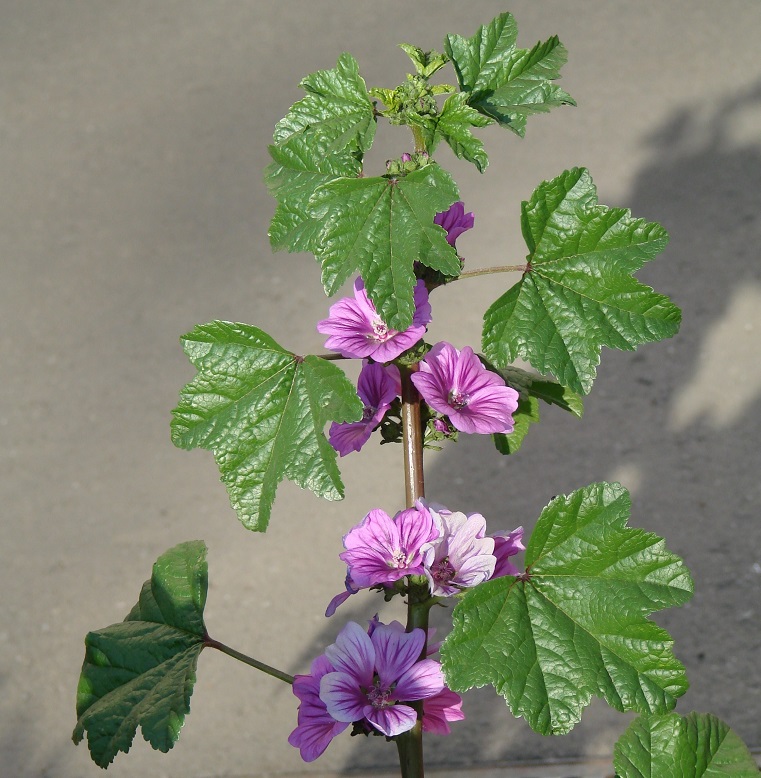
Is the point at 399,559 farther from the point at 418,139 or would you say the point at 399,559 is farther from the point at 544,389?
the point at 418,139

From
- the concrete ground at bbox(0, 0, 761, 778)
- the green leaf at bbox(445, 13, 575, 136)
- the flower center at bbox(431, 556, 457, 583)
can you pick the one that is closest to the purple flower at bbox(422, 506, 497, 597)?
the flower center at bbox(431, 556, 457, 583)

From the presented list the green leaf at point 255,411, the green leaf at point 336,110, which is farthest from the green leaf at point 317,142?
the green leaf at point 255,411

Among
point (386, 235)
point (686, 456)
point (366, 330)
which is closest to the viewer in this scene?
point (386, 235)

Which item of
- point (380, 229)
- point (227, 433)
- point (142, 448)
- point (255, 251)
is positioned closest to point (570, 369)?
point (380, 229)

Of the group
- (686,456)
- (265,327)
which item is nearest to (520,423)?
(686,456)

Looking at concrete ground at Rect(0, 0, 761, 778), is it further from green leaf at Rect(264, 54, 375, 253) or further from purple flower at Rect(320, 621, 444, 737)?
green leaf at Rect(264, 54, 375, 253)

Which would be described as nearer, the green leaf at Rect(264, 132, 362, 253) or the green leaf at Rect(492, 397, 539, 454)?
the green leaf at Rect(264, 132, 362, 253)

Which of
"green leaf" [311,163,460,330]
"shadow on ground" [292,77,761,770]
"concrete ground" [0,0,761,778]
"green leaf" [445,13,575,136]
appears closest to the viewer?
"green leaf" [311,163,460,330]
